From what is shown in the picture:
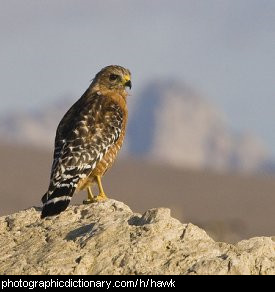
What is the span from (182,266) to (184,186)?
61.8 m

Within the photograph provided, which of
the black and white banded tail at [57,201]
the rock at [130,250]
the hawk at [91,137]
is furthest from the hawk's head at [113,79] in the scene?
the rock at [130,250]

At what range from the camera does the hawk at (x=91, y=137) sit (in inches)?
642

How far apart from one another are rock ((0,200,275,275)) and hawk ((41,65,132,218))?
2.52m

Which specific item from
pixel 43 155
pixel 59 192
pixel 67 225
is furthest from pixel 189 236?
pixel 43 155

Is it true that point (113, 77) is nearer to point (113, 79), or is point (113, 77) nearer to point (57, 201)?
point (113, 79)

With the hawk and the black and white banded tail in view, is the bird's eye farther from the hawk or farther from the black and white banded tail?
the black and white banded tail

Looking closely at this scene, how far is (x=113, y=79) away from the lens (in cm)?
1822

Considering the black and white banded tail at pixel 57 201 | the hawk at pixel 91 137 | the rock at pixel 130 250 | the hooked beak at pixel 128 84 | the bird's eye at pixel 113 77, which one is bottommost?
the rock at pixel 130 250

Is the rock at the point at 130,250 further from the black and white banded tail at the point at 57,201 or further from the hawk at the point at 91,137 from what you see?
the hawk at the point at 91,137

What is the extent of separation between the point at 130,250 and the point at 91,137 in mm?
5094

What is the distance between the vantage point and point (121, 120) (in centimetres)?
1753

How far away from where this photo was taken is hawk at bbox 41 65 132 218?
16316 mm

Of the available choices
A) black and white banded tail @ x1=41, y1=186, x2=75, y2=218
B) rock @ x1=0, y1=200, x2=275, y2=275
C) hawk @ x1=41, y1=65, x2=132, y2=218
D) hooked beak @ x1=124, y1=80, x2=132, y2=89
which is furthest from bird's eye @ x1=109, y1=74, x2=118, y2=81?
rock @ x1=0, y1=200, x2=275, y2=275

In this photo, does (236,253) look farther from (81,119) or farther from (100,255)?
(81,119)
